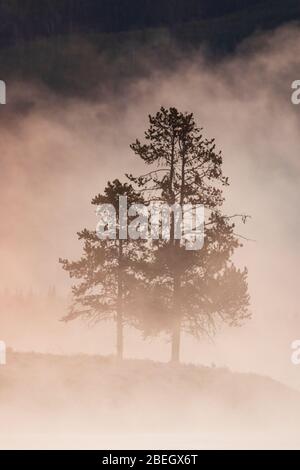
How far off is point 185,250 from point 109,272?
4.28m

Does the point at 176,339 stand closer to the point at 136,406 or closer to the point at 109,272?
the point at 109,272

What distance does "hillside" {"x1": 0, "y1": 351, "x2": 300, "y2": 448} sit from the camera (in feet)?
70.4

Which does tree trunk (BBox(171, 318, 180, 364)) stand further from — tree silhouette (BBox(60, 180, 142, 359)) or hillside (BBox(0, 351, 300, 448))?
tree silhouette (BBox(60, 180, 142, 359))

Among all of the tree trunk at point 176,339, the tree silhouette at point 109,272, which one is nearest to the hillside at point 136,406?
the tree trunk at point 176,339

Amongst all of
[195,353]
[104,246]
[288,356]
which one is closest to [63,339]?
[195,353]

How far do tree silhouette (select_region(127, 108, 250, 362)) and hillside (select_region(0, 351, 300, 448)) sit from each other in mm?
2860

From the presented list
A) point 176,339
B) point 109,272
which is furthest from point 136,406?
point 109,272

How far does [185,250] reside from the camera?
3084 centimetres

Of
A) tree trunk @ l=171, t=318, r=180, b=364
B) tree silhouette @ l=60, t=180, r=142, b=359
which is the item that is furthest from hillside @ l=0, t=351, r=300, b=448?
tree silhouette @ l=60, t=180, r=142, b=359

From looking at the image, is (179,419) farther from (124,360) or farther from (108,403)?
(124,360)

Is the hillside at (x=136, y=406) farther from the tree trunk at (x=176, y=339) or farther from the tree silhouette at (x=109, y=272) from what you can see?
the tree silhouette at (x=109, y=272)

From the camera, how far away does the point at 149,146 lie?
3142 cm

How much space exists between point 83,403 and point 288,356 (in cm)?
15127

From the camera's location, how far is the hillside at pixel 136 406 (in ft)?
70.4
